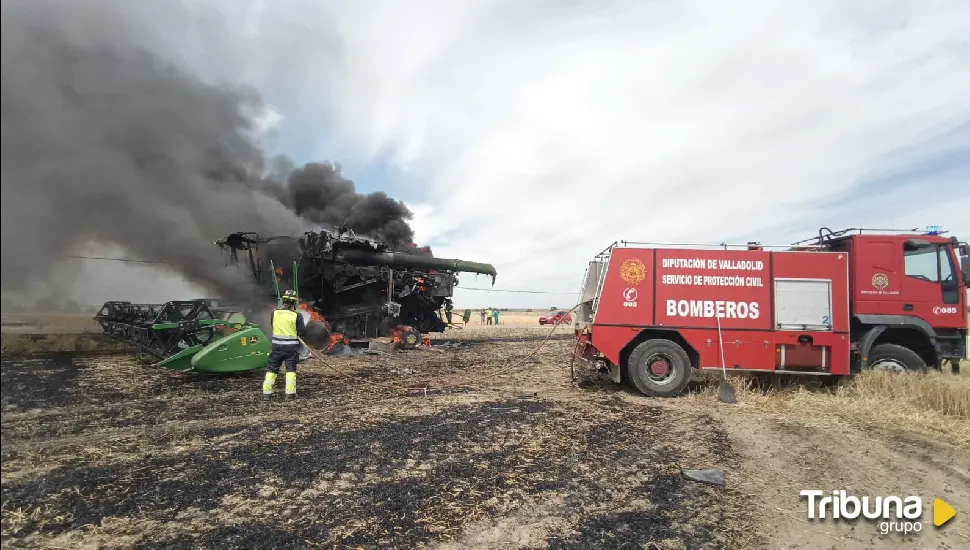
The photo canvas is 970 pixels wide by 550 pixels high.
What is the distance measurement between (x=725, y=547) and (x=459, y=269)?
15221 millimetres

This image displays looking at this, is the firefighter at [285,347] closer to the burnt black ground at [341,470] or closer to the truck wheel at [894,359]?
the burnt black ground at [341,470]

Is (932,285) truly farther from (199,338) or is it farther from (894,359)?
(199,338)

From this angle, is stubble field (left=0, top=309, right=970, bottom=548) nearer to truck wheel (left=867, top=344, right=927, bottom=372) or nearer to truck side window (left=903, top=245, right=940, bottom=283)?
truck wheel (left=867, top=344, right=927, bottom=372)

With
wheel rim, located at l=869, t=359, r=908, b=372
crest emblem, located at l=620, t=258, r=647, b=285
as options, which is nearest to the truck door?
wheel rim, located at l=869, t=359, r=908, b=372

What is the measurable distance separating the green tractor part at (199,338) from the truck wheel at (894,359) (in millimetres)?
10372

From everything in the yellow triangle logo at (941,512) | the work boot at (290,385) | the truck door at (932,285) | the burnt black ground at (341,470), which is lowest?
the yellow triangle logo at (941,512)

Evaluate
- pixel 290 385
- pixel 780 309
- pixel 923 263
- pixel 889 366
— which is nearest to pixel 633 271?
pixel 780 309

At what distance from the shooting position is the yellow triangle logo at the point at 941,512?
394cm

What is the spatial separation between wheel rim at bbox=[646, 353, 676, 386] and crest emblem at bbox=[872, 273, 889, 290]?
3667 millimetres

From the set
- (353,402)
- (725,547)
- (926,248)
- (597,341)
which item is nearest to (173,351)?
(353,402)

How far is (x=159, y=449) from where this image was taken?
488 centimetres

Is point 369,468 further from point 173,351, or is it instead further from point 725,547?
point 173,351

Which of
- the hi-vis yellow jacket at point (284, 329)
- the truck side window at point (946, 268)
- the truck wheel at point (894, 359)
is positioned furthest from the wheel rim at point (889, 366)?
the hi-vis yellow jacket at point (284, 329)

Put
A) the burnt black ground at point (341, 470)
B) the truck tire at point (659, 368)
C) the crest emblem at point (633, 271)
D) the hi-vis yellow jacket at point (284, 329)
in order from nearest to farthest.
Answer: the burnt black ground at point (341, 470) → the hi-vis yellow jacket at point (284, 329) → the truck tire at point (659, 368) → the crest emblem at point (633, 271)
